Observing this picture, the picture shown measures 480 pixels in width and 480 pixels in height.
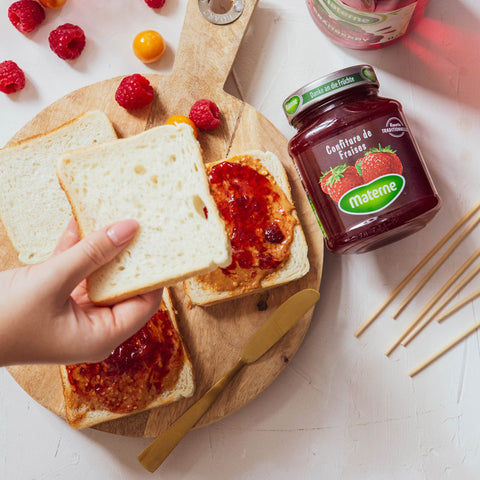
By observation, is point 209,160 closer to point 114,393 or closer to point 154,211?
point 154,211

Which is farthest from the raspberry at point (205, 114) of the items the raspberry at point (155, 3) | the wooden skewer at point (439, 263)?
the wooden skewer at point (439, 263)

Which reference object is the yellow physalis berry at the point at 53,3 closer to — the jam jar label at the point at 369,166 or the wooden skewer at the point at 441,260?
the jam jar label at the point at 369,166

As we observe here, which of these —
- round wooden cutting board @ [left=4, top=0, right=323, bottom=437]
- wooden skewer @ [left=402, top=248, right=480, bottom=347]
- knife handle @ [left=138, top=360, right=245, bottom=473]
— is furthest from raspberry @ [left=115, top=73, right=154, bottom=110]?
wooden skewer @ [left=402, top=248, right=480, bottom=347]

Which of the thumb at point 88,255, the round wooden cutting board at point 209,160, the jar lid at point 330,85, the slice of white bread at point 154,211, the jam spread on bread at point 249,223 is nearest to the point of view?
the thumb at point 88,255

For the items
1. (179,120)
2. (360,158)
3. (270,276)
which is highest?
(179,120)

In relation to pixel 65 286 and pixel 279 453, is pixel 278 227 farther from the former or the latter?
pixel 279 453

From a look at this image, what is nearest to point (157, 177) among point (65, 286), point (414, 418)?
point (65, 286)

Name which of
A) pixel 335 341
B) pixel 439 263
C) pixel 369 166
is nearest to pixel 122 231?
pixel 369 166
